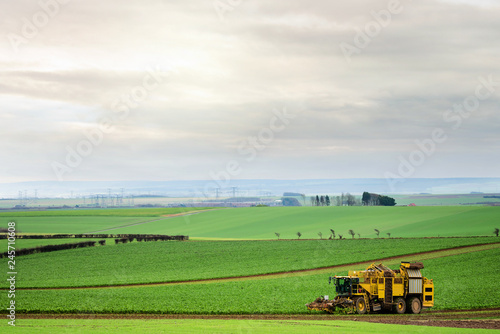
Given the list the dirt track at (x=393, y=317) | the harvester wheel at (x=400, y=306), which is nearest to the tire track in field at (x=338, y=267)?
the dirt track at (x=393, y=317)

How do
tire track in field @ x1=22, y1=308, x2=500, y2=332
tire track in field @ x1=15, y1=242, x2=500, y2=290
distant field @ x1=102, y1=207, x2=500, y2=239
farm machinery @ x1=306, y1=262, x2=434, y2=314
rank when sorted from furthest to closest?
distant field @ x1=102, y1=207, x2=500, y2=239 < tire track in field @ x1=15, y1=242, x2=500, y2=290 < farm machinery @ x1=306, y1=262, x2=434, y2=314 < tire track in field @ x1=22, y1=308, x2=500, y2=332

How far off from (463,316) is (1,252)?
67.7 meters

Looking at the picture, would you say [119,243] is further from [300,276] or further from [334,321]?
[334,321]

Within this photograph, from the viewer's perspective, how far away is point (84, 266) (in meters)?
63.1

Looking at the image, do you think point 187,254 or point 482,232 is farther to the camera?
point 482,232

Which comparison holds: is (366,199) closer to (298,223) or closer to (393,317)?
(298,223)

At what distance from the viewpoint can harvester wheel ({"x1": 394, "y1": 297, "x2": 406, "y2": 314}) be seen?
33062 mm

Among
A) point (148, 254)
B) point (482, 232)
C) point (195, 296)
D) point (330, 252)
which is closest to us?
point (195, 296)

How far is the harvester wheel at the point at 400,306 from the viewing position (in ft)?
108

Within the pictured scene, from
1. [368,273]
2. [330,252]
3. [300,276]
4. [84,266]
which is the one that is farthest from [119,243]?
[368,273]

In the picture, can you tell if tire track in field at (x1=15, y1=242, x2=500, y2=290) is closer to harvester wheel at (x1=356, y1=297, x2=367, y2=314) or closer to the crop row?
the crop row

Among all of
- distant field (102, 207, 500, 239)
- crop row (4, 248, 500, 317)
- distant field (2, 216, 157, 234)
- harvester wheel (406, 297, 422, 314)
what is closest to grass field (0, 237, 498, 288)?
crop row (4, 248, 500, 317)

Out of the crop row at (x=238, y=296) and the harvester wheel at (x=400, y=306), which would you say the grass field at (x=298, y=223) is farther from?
the harvester wheel at (x=400, y=306)

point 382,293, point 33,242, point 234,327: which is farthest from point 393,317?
point 33,242
